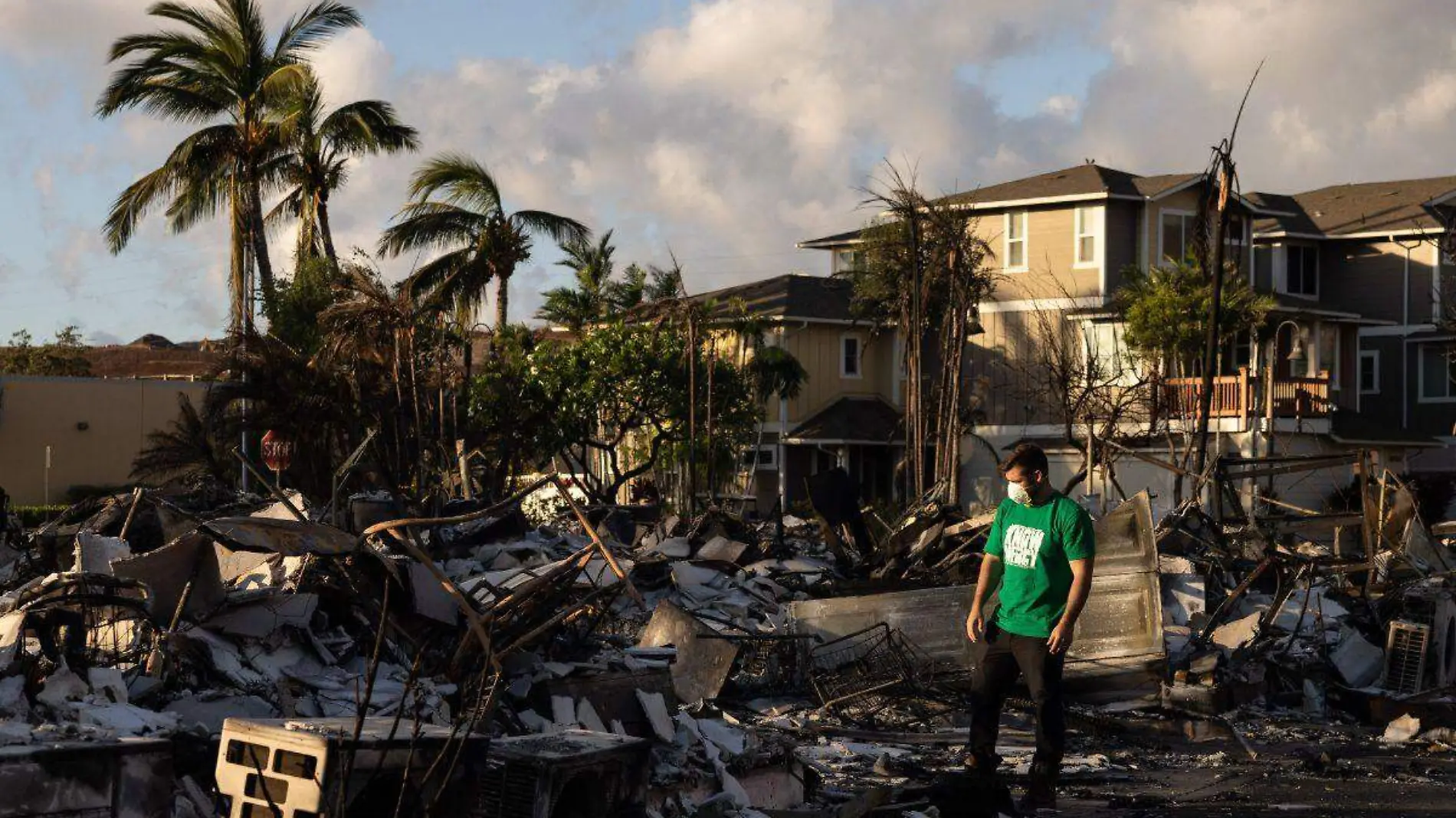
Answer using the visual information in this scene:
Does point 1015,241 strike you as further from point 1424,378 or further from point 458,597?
point 458,597

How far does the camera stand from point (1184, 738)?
34.8 feet

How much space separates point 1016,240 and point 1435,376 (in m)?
11.7

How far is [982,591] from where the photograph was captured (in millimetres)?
8297

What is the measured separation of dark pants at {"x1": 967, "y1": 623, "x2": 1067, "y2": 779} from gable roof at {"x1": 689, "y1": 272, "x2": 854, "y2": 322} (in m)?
32.9

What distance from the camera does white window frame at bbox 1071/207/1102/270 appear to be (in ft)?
126

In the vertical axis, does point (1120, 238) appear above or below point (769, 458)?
above

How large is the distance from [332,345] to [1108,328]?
66.2ft

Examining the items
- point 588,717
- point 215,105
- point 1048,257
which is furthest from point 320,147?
point 588,717

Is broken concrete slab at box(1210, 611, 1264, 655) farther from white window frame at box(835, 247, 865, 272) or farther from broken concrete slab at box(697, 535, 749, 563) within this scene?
white window frame at box(835, 247, 865, 272)

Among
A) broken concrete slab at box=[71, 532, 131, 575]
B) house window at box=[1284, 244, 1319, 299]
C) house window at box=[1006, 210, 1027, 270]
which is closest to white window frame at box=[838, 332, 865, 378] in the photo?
house window at box=[1006, 210, 1027, 270]

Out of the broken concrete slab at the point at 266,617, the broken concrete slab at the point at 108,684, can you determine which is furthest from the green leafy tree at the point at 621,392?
the broken concrete slab at the point at 108,684

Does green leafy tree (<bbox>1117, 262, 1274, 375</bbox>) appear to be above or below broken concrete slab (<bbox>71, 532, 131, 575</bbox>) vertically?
above

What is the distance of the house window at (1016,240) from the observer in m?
39.5

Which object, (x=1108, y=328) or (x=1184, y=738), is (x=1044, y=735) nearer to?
(x=1184, y=738)
